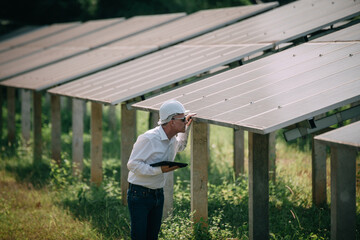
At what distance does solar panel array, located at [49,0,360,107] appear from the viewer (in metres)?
7.91

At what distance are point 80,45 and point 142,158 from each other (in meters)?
9.71

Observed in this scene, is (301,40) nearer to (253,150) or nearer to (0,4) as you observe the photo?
(253,150)

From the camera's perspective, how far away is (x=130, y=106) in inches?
311

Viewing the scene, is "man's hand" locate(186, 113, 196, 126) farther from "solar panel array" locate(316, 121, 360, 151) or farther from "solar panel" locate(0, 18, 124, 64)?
"solar panel" locate(0, 18, 124, 64)

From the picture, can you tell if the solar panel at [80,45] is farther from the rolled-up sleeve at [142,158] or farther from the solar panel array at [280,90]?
the rolled-up sleeve at [142,158]

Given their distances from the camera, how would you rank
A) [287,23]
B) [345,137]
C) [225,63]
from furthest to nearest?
[287,23]
[225,63]
[345,137]

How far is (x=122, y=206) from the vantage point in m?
8.34

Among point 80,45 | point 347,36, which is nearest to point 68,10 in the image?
point 80,45

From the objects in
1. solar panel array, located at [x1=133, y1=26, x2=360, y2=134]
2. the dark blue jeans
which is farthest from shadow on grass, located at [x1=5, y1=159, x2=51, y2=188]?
the dark blue jeans

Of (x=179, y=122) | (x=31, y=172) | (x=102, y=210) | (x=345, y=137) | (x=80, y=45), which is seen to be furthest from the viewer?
(x=80, y=45)

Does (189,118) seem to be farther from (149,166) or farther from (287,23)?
(287,23)

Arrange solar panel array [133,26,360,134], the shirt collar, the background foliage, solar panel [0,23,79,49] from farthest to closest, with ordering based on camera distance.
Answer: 1. the background foliage
2. solar panel [0,23,79,49]
3. the shirt collar
4. solar panel array [133,26,360,134]

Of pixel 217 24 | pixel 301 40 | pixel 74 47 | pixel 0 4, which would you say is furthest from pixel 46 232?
pixel 0 4

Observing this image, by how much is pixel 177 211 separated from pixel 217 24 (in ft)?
16.6
